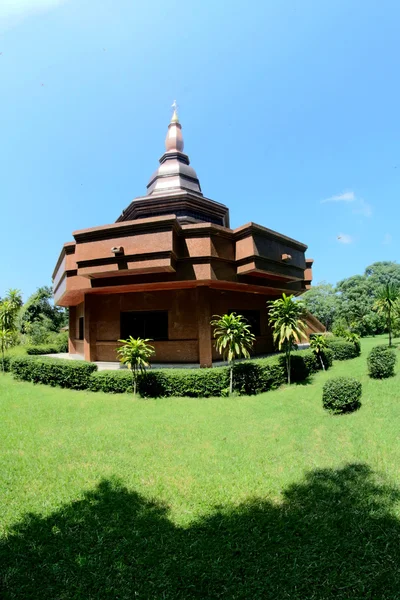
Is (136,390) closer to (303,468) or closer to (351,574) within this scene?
(303,468)

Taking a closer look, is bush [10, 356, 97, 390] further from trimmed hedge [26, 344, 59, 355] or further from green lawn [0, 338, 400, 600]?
trimmed hedge [26, 344, 59, 355]

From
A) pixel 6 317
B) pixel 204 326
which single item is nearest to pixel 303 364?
pixel 204 326

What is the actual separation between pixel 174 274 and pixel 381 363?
8.38m

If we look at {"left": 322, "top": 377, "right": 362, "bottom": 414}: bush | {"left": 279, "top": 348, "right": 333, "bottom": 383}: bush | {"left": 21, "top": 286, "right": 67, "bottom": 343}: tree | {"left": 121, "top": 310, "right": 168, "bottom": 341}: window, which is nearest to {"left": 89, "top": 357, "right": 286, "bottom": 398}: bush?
{"left": 279, "top": 348, "right": 333, "bottom": 383}: bush

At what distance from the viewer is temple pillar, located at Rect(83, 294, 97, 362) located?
1451cm

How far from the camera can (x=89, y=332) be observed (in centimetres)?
1458

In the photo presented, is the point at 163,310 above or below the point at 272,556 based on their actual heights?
above

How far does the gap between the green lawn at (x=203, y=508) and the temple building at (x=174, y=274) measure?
19.4 feet

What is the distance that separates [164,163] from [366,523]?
20.0m

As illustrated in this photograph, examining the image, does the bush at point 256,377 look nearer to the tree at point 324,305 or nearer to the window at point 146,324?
the window at point 146,324

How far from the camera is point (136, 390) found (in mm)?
10609

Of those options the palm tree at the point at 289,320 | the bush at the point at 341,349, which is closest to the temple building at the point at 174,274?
the palm tree at the point at 289,320

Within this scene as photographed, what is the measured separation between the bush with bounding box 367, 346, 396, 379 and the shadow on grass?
23.9 ft

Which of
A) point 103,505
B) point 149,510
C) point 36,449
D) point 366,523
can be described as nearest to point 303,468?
point 366,523
